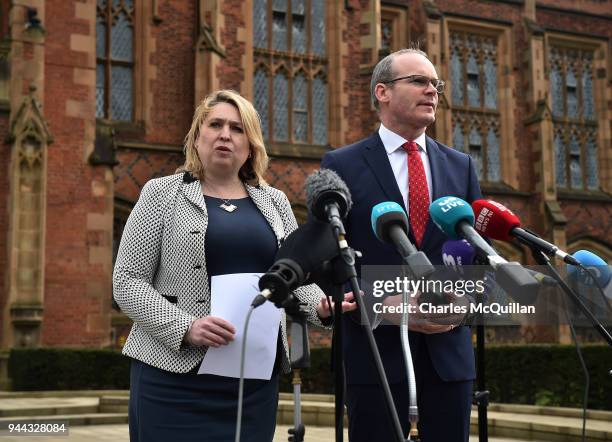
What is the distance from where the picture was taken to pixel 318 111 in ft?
60.7

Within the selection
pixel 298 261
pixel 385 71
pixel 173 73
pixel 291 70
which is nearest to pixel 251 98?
pixel 291 70

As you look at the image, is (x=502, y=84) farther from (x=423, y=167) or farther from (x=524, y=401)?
(x=423, y=167)

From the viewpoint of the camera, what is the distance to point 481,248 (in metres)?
2.59

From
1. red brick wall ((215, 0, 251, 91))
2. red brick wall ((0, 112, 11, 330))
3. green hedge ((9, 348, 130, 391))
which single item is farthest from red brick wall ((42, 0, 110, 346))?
red brick wall ((215, 0, 251, 91))

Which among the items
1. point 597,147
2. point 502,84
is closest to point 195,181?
point 502,84

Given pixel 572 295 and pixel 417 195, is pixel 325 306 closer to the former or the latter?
pixel 417 195

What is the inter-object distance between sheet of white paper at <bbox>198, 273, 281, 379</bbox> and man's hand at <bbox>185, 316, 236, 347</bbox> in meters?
0.07

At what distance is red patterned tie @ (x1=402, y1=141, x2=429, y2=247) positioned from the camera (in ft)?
10.9

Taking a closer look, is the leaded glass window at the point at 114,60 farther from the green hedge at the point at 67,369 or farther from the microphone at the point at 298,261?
the microphone at the point at 298,261

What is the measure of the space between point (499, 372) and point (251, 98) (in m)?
8.19

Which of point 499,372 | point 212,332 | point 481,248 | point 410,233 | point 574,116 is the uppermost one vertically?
point 574,116

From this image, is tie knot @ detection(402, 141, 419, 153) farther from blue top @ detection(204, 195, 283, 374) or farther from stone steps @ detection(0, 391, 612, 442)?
stone steps @ detection(0, 391, 612, 442)

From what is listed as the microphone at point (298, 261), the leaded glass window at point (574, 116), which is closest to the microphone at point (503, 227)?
the microphone at point (298, 261)

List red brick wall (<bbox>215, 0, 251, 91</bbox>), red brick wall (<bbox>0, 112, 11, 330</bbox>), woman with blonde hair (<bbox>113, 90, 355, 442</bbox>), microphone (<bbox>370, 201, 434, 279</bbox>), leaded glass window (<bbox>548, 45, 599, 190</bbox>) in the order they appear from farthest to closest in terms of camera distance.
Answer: leaded glass window (<bbox>548, 45, 599, 190</bbox>)
red brick wall (<bbox>215, 0, 251, 91</bbox>)
red brick wall (<bbox>0, 112, 11, 330</bbox>)
woman with blonde hair (<bbox>113, 90, 355, 442</bbox>)
microphone (<bbox>370, 201, 434, 279</bbox>)
